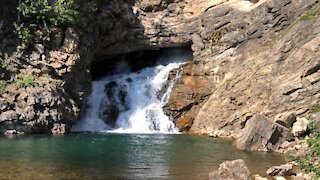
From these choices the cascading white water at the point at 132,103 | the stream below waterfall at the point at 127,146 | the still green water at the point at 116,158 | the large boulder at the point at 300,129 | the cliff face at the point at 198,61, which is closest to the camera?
the still green water at the point at 116,158

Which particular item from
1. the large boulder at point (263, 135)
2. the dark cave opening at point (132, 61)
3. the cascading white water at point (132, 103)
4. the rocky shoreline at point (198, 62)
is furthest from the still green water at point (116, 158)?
the dark cave opening at point (132, 61)

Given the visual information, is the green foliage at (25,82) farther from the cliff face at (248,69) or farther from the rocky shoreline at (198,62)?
the cliff face at (248,69)

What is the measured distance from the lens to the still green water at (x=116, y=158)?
19328 mm

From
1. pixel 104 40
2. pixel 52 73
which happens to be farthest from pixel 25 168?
pixel 104 40

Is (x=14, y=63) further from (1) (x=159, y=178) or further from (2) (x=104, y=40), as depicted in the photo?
(1) (x=159, y=178)

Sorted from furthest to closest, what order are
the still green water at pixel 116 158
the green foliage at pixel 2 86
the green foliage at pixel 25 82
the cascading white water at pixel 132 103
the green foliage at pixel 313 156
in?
the cascading white water at pixel 132 103 < the green foliage at pixel 25 82 < the green foliage at pixel 2 86 < the still green water at pixel 116 158 < the green foliage at pixel 313 156

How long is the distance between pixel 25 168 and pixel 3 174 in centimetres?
161

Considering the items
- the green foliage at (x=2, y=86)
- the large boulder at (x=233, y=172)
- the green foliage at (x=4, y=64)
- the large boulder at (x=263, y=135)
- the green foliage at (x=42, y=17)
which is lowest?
the large boulder at (x=233, y=172)

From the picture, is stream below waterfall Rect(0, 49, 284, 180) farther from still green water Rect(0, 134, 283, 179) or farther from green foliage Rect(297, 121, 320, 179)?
green foliage Rect(297, 121, 320, 179)

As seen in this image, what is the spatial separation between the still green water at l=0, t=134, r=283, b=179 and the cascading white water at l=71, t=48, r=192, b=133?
9200 mm

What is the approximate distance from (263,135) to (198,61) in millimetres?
20088

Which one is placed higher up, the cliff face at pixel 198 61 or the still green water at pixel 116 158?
the cliff face at pixel 198 61

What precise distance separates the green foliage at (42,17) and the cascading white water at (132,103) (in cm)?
921

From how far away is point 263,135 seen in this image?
93.8ft
